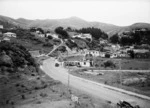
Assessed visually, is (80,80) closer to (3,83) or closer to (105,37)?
(3,83)

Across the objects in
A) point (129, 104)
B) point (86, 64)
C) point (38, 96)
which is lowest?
point (38, 96)

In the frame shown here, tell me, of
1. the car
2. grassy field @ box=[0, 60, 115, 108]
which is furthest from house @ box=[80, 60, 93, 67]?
the car

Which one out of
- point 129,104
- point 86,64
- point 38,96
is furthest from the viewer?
point 86,64

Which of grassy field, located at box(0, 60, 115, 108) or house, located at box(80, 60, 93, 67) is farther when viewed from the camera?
house, located at box(80, 60, 93, 67)

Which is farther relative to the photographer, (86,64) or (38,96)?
(86,64)

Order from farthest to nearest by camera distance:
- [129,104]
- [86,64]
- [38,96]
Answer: [86,64]
[38,96]
[129,104]

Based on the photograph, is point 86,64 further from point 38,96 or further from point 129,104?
point 129,104

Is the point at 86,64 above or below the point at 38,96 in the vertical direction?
above

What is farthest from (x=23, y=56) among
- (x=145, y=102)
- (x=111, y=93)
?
(x=145, y=102)

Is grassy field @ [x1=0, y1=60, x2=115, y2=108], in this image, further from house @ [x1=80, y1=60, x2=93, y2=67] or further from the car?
house @ [x1=80, y1=60, x2=93, y2=67]

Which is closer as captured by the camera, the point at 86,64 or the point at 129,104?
the point at 129,104

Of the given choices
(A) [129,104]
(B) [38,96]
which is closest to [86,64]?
(B) [38,96]

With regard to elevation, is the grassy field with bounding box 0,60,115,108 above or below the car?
below
